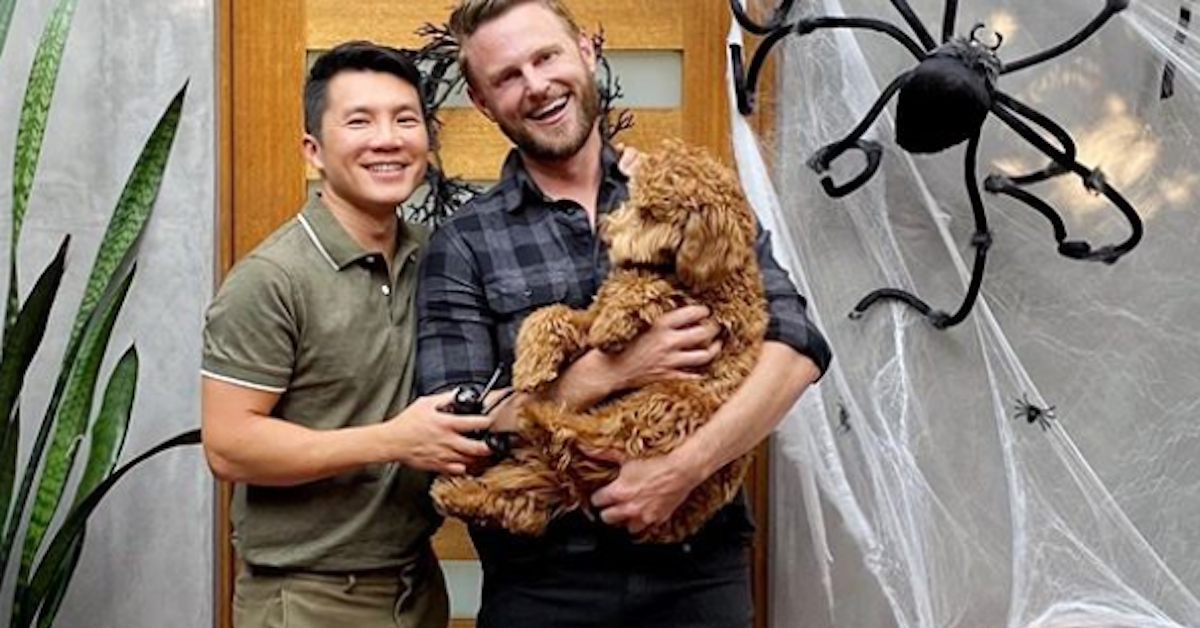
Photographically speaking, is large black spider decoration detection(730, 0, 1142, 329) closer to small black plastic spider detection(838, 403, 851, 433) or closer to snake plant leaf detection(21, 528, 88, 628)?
small black plastic spider detection(838, 403, 851, 433)

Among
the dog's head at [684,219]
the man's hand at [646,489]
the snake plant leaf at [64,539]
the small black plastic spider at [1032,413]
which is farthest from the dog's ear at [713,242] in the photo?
the snake plant leaf at [64,539]

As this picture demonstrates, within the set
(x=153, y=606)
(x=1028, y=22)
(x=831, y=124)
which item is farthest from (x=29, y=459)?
(x=1028, y=22)

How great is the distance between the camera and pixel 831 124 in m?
2.47

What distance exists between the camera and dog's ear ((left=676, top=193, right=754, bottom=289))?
178cm

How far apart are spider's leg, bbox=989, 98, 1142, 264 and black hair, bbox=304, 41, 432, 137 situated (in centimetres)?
99

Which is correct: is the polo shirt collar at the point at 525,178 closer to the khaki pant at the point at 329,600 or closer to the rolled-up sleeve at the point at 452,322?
the rolled-up sleeve at the point at 452,322

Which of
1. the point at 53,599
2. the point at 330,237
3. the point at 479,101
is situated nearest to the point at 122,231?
the point at 53,599

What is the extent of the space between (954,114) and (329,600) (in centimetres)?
123

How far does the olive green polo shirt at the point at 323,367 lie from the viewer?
190 centimetres

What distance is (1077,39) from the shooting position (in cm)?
227

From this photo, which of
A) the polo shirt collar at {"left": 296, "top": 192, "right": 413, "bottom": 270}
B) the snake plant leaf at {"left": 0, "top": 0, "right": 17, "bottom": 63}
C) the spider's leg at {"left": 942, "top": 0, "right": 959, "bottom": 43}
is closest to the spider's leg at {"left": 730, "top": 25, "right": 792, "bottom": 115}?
the spider's leg at {"left": 942, "top": 0, "right": 959, "bottom": 43}

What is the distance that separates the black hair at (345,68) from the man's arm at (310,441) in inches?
16.9

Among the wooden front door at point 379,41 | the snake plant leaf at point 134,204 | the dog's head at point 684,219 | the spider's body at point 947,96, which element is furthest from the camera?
the wooden front door at point 379,41

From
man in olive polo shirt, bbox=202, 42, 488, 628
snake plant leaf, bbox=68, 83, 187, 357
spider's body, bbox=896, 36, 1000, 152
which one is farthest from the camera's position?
snake plant leaf, bbox=68, 83, 187, 357
